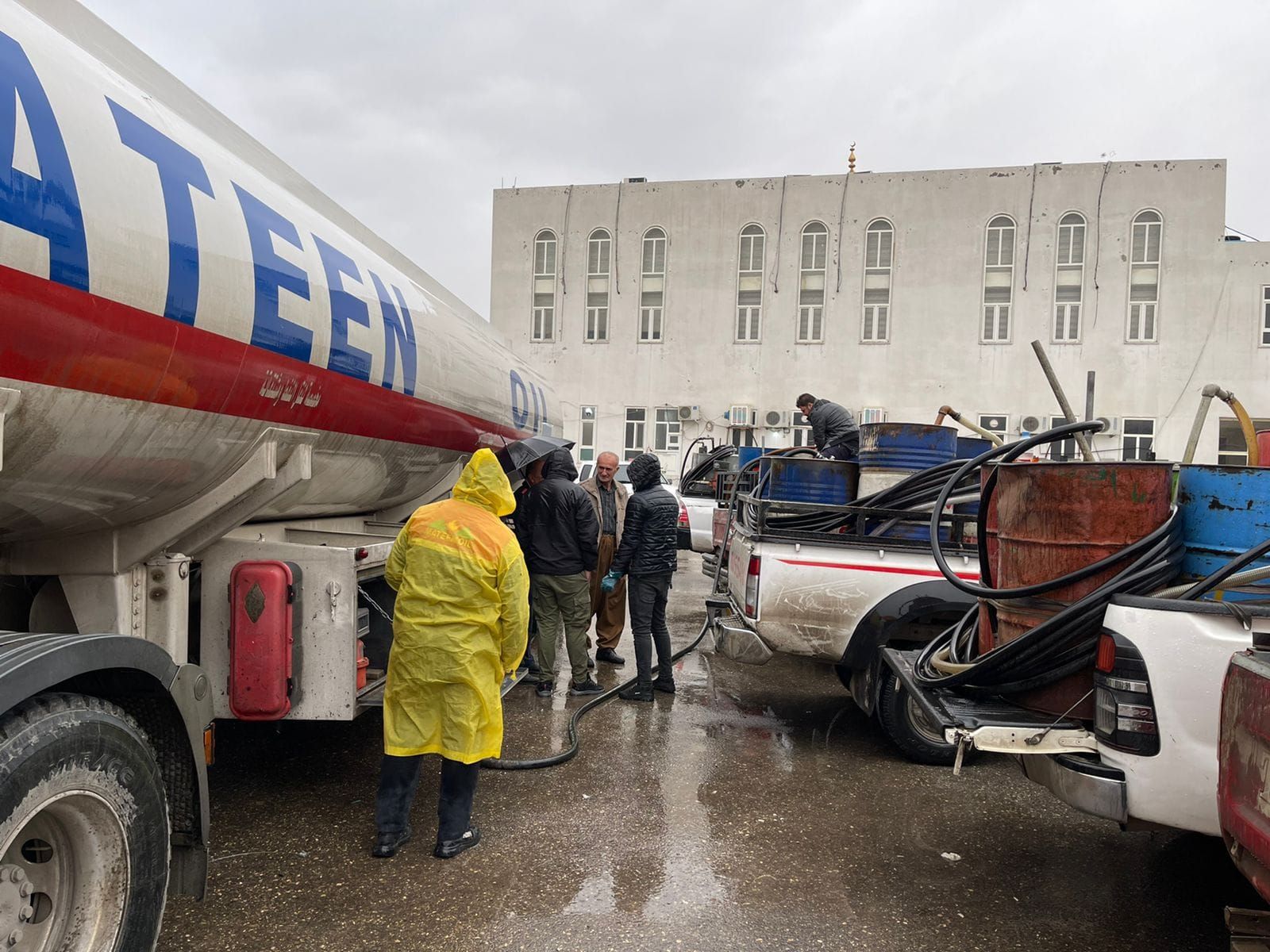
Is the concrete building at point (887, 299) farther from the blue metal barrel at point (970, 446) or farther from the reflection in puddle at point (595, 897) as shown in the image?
the reflection in puddle at point (595, 897)

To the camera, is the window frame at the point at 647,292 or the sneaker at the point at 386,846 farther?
the window frame at the point at 647,292

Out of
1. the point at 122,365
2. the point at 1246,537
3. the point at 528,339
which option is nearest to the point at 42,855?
the point at 122,365

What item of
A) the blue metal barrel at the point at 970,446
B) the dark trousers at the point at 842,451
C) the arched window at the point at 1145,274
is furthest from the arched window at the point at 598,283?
the blue metal barrel at the point at 970,446

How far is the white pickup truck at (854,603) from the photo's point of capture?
487 centimetres

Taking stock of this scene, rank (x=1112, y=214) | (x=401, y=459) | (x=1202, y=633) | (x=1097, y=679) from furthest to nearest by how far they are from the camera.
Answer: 1. (x=1112, y=214)
2. (x=401, y=459)
3. (x=1097, y=679)
4. (x=1202, y=633)

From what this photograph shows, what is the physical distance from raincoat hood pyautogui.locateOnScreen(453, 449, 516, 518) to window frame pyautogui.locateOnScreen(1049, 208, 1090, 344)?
81.2ft

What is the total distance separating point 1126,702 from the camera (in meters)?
2.85

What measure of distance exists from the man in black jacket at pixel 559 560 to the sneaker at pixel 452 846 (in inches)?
97.3

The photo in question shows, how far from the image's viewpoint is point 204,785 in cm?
266

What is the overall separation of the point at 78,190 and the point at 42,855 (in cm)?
181

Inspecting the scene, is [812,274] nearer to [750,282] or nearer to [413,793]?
[750,282]

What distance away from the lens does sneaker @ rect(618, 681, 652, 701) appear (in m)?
5.96

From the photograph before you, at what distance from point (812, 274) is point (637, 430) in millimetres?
7271

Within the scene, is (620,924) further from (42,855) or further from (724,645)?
(724,645)
